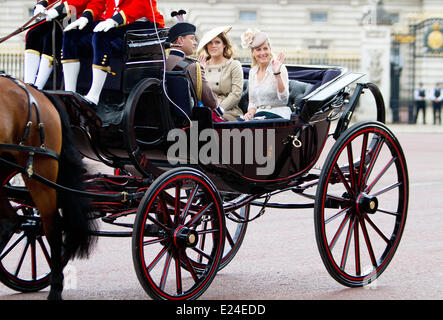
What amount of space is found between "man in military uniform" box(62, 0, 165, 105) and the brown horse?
0.43 metres

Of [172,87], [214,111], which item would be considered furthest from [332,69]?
[172,87]

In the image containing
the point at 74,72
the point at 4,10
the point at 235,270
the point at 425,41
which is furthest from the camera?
the point at 4,10

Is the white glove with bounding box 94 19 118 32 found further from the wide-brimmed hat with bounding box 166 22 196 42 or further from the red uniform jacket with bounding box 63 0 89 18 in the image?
the wide-brimmed hat with bounding box 166 22 196 42

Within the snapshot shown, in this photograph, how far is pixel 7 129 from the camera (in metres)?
4.37

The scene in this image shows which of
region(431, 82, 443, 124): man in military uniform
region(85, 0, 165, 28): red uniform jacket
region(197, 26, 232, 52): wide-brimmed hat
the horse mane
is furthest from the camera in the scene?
region(431, 82, 443, 124): man in military uniform

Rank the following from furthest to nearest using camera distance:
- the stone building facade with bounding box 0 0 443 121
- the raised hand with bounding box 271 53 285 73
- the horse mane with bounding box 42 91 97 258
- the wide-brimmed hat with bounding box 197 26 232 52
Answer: the stone building facade with bounding box 0 0 443 121 → the wide-brimmed hat with bounding box 197 26 232 52 → the raised hand with bounding box 271 53 285 73 → the horse mane with bounding box 42 91 97 258

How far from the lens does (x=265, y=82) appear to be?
6094mm

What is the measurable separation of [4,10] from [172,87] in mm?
34452

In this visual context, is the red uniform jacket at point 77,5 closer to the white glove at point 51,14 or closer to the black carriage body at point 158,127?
the white glove at point 51,14

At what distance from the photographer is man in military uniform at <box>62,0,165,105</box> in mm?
5031

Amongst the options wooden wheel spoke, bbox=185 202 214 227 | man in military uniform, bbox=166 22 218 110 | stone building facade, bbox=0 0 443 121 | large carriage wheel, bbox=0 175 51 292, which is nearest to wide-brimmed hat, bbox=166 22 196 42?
man in military uniform, bbox=166 22 218 110

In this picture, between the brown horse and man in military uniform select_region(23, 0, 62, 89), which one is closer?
the brown horse

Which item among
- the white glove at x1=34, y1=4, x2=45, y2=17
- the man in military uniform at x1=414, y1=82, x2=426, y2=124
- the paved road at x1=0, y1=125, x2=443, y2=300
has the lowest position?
the man in military uniform at x1=414, y1=82, x2=426, y2=124
